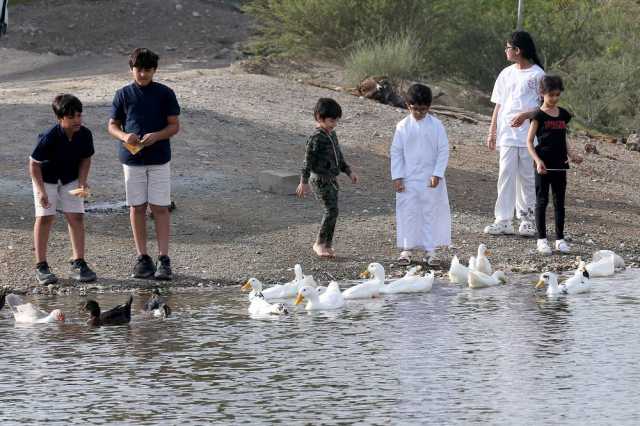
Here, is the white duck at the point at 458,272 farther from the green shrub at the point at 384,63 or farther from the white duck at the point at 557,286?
the green shrub at the point at 384,63

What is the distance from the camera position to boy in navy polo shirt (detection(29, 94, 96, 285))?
10.3m

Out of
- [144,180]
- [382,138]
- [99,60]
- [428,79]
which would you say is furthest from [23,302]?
[99,60]

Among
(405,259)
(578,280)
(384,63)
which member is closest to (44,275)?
(405,259)

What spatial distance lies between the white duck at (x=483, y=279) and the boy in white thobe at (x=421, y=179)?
2.64 feet

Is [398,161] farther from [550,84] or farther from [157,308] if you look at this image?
[157,308]

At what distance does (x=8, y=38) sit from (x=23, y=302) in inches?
850

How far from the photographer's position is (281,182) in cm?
1352

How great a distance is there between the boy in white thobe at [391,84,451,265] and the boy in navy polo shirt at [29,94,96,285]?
2.52 metres

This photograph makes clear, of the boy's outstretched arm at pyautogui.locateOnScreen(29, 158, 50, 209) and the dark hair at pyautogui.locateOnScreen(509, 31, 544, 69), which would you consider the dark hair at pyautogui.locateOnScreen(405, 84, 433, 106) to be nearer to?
the dark hair at pyautogui.locateOnScreen(509, 31, 544, 69)

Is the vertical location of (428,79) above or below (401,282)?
above

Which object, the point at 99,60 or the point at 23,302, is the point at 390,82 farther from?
the point at 23,302

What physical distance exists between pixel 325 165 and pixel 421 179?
78 centimetres

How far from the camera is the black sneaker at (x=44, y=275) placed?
33.9 feet

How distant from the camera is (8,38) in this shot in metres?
30.4
